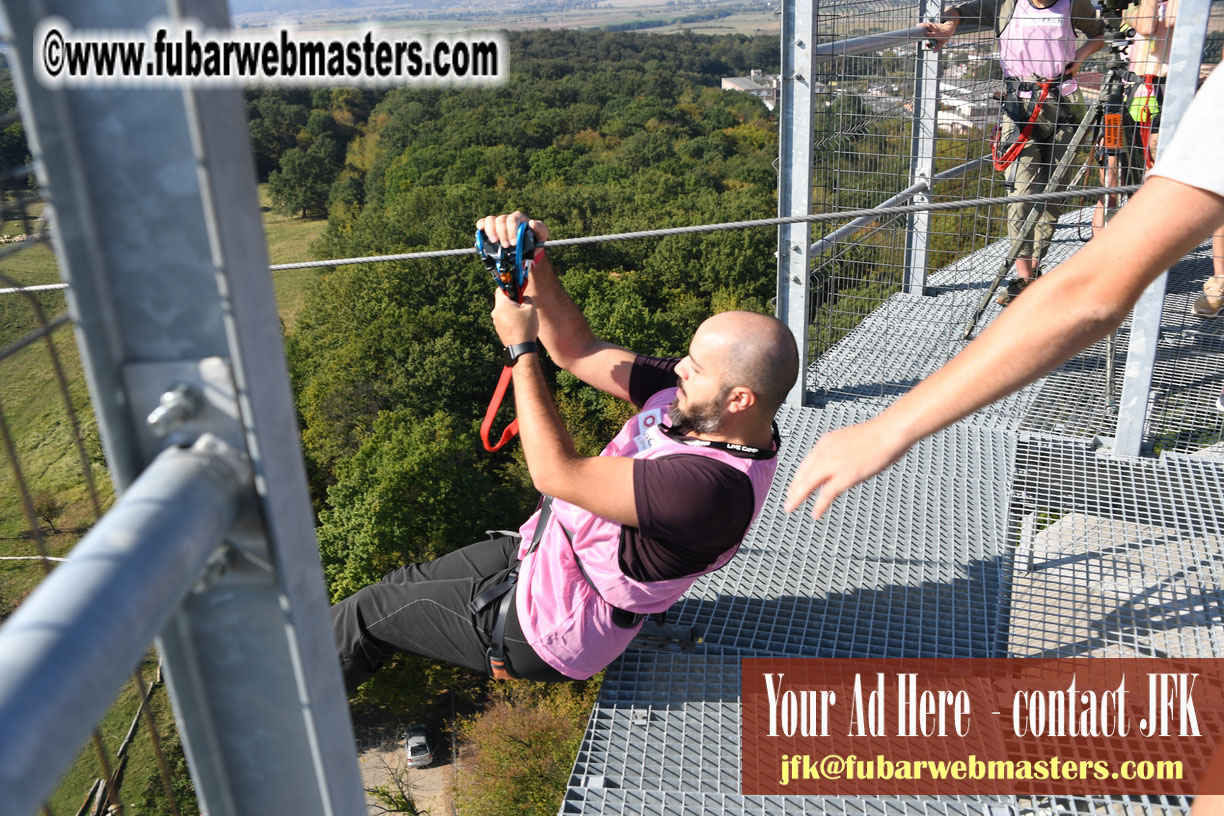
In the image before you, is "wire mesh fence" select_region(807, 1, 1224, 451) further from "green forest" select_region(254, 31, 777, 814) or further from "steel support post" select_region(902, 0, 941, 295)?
"green forest" select_region(254, 31, 777, 814)

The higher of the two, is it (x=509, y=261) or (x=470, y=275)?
(x=509, y=261)

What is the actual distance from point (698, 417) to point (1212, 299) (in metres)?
3.76

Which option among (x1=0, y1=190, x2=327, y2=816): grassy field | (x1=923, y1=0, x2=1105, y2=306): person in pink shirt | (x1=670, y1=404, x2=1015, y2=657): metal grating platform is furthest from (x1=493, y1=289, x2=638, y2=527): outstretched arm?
(x1=0, y1=190, x2=327, y2=816): grassy field

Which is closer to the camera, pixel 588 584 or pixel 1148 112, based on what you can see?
pixel 588 584

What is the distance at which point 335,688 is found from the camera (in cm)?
88

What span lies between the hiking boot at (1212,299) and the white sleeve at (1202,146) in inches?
162

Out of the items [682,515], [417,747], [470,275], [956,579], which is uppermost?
[682,515]

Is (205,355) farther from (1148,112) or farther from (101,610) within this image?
(1148,112)

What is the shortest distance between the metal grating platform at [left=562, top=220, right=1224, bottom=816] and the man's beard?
3.25 feet

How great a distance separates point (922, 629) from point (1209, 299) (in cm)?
296

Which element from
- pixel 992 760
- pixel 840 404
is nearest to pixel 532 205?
pixel 840 404

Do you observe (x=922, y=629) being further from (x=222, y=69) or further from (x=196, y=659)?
(x=222, y=69)

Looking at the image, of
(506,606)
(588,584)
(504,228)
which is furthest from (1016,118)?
(506,606)

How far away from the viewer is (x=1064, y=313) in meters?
1.29
